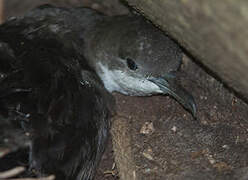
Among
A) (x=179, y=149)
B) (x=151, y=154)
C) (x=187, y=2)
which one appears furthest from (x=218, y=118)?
(x=187, y=2)

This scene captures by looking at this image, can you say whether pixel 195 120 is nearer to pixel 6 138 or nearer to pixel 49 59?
pixel 49 59

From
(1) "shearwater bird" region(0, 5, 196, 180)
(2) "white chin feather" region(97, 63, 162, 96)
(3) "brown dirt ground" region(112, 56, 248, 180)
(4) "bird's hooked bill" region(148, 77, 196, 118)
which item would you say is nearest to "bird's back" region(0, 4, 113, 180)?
(1) "shearwater bird" region(0, 5, 196, 180)

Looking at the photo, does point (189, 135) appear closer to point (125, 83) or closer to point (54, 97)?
point (125, 83)

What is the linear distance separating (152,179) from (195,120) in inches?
25.7

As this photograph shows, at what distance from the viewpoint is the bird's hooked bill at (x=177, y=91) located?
3049mm

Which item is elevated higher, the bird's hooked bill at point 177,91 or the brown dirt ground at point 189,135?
the bird's hooked bill at point 177,91

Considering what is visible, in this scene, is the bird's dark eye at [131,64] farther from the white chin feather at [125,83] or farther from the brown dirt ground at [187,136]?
the brown dirt ground at [187,136]

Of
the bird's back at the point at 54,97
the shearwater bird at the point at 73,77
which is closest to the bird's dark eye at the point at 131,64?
the shearwater bird at the point at 73,77

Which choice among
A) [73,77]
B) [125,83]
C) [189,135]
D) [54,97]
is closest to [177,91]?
[189,135]

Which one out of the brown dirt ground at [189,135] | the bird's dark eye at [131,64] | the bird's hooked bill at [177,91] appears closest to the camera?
the brown dirt ground at [189,135]

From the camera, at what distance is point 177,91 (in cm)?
312

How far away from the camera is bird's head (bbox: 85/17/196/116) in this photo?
3104 millimetres

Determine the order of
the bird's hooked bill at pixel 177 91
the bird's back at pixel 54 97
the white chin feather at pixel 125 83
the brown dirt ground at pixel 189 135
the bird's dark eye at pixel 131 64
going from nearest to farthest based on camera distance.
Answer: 1. the bird's back at pixel 54 97
2. the brown dirt ground at pixel 189 135
3. the bird's hooked bill at pixel 177 91
4. the bird's dark eye at pixel 131 64
5. the white chin feather at pixel 125 83

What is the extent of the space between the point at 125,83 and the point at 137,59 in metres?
0.36
